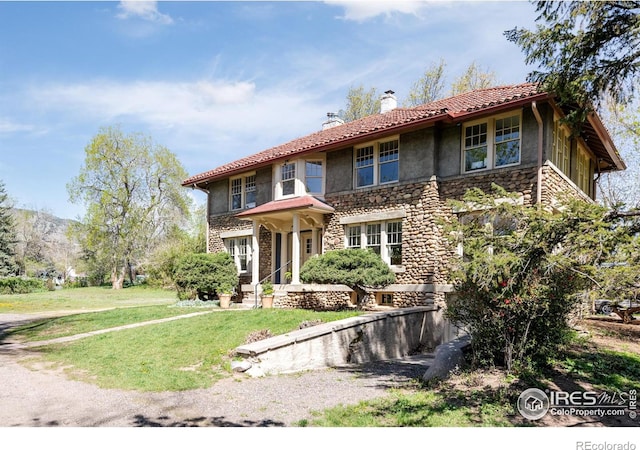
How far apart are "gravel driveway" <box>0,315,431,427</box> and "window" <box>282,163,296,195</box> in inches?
424

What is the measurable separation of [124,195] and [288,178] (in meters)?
22.7

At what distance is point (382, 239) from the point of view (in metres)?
16.1

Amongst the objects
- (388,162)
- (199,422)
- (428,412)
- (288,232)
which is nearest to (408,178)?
(388,162)

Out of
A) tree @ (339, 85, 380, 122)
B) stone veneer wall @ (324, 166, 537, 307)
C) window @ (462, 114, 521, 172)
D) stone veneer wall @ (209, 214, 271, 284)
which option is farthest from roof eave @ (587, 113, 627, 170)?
tree @ (339, 85, 380, 122)

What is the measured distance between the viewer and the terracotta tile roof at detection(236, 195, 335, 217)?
16953 millimetres

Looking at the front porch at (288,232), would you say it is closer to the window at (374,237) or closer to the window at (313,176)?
the window at (313,176)

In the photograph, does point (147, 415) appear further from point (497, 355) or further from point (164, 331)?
point (164, 331)

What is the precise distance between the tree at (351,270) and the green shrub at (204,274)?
5.49 m

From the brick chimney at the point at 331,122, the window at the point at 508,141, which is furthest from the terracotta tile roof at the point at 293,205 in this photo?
the window at the point at 508,141

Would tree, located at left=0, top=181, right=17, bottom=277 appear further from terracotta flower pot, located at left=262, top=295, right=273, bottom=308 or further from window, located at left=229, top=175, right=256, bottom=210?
terracotta flower pot, located at left=262, top=295, right=273, bottom=308

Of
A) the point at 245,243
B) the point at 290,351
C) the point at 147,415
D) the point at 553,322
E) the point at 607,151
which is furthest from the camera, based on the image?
the point at 245,243

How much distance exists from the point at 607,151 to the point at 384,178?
8985mm

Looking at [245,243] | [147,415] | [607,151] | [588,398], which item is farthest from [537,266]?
[245,243]

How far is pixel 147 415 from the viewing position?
596cm
